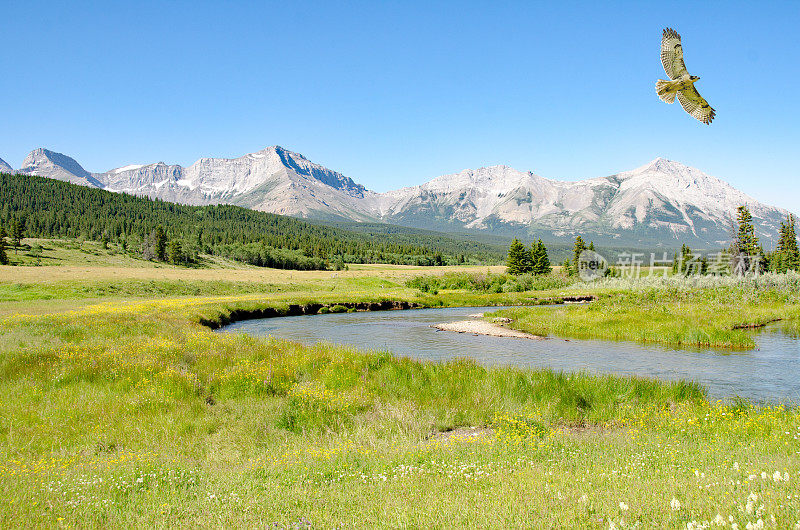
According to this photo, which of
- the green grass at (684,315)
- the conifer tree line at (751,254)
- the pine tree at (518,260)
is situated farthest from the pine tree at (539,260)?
the green grass at (684,315)

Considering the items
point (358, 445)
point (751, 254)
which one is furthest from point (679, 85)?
point (751, 254)

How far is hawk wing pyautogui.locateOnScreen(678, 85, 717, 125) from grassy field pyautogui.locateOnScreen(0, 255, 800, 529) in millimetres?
6374

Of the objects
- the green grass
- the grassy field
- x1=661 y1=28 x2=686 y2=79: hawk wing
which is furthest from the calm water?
x1=661 y1=28 x2=686 y2=79: hawk wing

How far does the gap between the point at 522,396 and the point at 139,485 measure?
32.8ft

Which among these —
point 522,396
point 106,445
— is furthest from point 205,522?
point 522,396

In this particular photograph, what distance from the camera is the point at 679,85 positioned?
945 cm

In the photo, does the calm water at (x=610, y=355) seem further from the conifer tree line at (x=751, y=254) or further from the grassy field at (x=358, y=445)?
the conifer tree line at (x=751, y=254)

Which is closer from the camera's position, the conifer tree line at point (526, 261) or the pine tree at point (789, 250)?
the pine tree at point (789, 250)

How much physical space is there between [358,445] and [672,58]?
1020 cm

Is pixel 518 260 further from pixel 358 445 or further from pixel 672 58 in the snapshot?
pixel 358 445

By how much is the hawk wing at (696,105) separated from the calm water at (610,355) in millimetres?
9722

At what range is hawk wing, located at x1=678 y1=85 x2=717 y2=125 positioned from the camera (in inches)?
372

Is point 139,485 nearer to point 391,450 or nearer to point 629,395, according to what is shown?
point 391,450

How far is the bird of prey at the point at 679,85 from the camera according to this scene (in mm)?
9414
